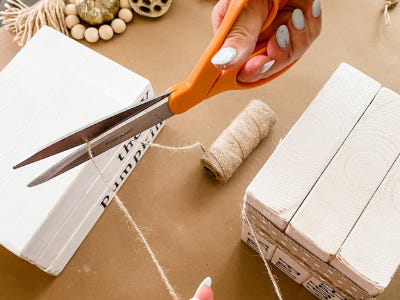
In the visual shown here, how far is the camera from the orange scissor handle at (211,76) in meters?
0.73

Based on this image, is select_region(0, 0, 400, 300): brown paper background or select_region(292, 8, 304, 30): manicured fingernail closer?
select_region(292, 8, 304, 30): manicured fingernail

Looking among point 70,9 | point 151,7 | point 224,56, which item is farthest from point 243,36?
point 70,9

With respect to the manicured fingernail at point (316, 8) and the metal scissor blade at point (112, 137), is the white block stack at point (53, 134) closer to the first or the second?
the metal scissor blade at point (112, 137)

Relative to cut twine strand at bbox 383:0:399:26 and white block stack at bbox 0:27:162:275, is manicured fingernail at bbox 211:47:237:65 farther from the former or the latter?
cut twine strand at bbox 383:0:399:26

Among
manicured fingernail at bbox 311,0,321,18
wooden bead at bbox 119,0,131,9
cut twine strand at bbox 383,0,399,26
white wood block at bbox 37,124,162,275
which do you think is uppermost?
cut twine strand at bbox 383,0,399,26

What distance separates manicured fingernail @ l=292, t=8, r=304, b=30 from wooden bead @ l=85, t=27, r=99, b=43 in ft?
2.17

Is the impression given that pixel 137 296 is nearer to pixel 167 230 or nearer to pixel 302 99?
pixel 167 230

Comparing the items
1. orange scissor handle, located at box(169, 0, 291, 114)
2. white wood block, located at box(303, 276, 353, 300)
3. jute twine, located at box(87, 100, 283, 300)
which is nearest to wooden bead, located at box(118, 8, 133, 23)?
jute twine, located at box(87, 100, 283, 300)

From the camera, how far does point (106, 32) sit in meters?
1.24

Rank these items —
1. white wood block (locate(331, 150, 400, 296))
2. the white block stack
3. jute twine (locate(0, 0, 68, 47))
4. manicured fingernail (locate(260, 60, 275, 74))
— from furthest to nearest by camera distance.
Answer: jute twine (locate(0, 0, 68, 47)) → the white block stack → manicured fingernail (locate(260, 60, 275, 74)) → white wood block (locate(331, 150, 400, 296))

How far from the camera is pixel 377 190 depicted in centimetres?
74

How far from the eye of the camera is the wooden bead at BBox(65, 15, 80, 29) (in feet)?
4.07

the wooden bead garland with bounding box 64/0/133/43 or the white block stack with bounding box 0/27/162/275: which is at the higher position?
the wooden bead garland with bounding box 64/0/133/43

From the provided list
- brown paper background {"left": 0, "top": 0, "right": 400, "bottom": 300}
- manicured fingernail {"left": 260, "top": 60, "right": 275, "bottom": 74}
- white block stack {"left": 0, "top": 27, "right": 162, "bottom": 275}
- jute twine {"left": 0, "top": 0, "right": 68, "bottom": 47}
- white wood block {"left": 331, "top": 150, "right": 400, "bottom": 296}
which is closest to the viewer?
white wood block {"left": 331, "top": 150, "right": 400, "bottom": 296}
